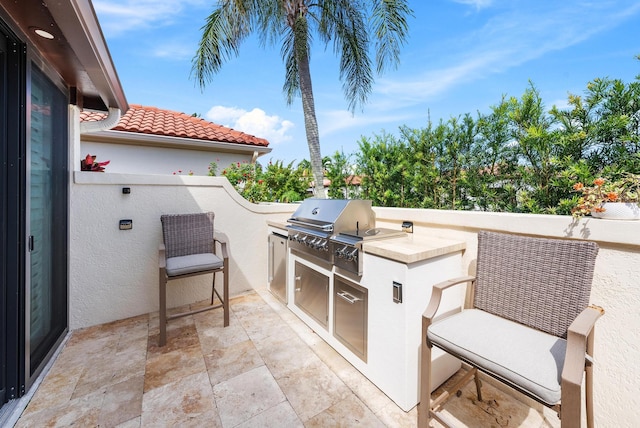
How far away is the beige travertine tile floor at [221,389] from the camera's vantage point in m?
1.95

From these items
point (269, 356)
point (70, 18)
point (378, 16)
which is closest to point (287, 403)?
point (269, 356)

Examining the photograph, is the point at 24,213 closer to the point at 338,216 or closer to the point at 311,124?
the point at 338,216

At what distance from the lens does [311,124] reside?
19.5 feet

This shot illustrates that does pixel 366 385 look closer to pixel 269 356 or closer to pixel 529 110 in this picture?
pixel 269 356

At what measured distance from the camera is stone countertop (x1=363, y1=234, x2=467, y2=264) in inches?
78.7

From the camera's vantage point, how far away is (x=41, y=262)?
2541 mm

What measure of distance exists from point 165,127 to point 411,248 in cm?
753

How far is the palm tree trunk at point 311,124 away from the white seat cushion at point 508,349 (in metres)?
4.24

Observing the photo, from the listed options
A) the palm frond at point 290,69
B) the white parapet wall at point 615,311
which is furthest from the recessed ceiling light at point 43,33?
the palm frond at point 290,69

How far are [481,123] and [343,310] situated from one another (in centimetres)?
268

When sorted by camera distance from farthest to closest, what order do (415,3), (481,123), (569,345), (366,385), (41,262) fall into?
(415,3)
(481,123)
(41,262)
(366,385)
(569,345)

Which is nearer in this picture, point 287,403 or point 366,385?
point 287,403

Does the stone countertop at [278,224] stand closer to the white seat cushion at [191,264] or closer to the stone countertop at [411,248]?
the white seat cushion at [191,264]

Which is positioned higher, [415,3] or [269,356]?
[415,3]
